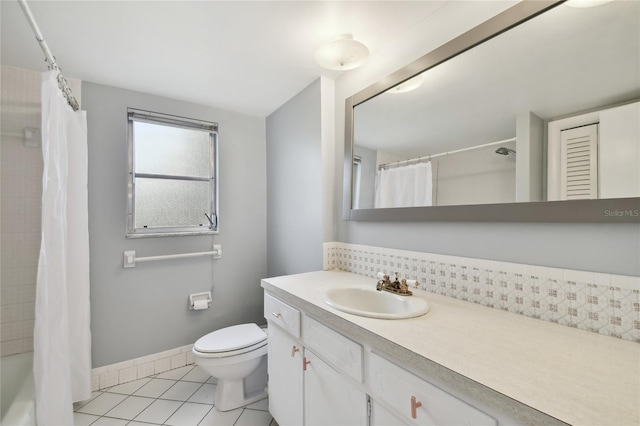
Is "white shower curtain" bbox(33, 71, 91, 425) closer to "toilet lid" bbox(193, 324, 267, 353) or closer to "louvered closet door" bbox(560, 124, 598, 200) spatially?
"toilet lid" bbox(193, 324, 267, 353)

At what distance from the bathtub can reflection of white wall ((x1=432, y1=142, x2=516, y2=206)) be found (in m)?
2.19

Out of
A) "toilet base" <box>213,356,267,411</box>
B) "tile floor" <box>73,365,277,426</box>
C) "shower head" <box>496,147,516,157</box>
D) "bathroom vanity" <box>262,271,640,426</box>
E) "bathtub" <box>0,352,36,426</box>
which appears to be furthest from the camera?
"toilet base" <box>213,356,267,411</box>

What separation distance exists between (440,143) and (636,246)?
2.65 feet

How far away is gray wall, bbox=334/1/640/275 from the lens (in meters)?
→ 0.90

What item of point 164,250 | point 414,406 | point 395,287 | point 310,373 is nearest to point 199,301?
point 164,250

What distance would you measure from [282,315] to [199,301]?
1.21 m

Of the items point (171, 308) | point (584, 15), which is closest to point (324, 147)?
point (584, 15)

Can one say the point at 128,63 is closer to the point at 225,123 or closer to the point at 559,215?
the point at 225,123

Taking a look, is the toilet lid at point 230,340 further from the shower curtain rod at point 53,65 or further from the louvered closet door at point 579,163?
the louvered closet door at point 579,163

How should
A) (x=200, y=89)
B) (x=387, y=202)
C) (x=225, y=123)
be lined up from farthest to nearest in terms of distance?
(x=225, y=123)
(x=200, y=89)
(x=387, y=202)

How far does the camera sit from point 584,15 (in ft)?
3.05

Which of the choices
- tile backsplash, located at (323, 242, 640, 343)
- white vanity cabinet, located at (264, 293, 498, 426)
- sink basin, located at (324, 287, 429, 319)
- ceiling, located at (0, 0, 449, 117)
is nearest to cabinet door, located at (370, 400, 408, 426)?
white vanity cabinet, located at (264, 293, 498, 426)

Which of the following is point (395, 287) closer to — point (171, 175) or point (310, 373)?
point (310, 373)

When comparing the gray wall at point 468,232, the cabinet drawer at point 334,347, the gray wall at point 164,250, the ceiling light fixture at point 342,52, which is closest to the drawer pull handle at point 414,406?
the cabinet drawer at point 334,347
